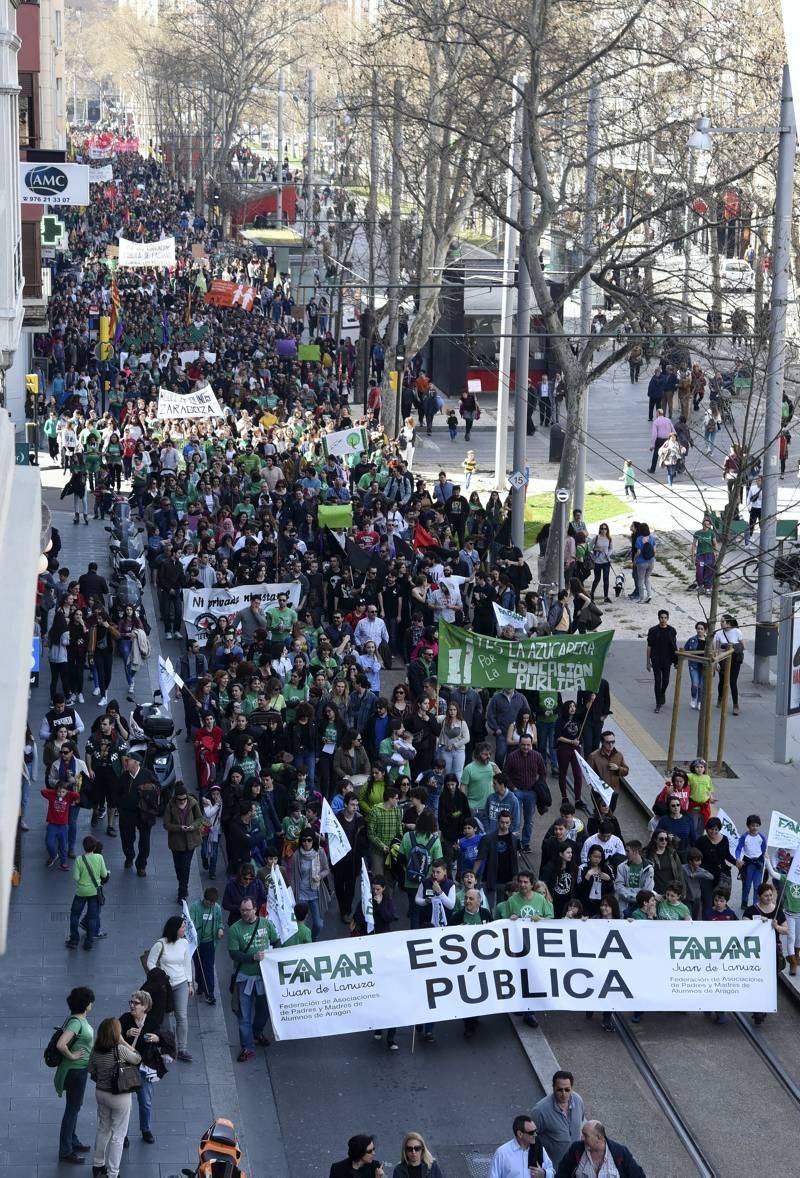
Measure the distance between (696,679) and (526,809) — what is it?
6402 mm

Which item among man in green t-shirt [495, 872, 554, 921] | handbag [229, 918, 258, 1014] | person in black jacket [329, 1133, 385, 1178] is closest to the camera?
person in black jacket [329, 1133, 385, 1178]

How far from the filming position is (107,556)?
31969 mm

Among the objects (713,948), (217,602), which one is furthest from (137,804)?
(217,602)

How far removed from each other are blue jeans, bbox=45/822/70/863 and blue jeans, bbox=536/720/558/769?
5.56 m

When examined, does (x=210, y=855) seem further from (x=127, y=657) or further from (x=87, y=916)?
(x=127, y=657)

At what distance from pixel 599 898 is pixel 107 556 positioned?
57.3ft

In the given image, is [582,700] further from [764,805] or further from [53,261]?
[53,261]

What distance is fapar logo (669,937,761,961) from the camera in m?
15.1

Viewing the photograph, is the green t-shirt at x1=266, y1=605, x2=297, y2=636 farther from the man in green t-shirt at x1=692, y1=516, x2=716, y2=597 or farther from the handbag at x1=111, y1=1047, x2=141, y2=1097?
the handbag at x1=111, y1=1047, x2=141, y2=1097

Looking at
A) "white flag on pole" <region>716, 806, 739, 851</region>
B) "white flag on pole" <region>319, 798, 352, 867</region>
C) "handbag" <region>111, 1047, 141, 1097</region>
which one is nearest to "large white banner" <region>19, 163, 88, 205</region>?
"white flag on pole" <region>319, 798, 352, 867</region>

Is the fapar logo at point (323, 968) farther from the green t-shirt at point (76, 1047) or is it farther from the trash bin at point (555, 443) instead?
the trash bin at point (555, 443)

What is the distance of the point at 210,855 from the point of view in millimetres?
18141

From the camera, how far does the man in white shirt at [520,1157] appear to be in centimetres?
1134

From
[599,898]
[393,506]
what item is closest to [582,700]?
[599,898]
